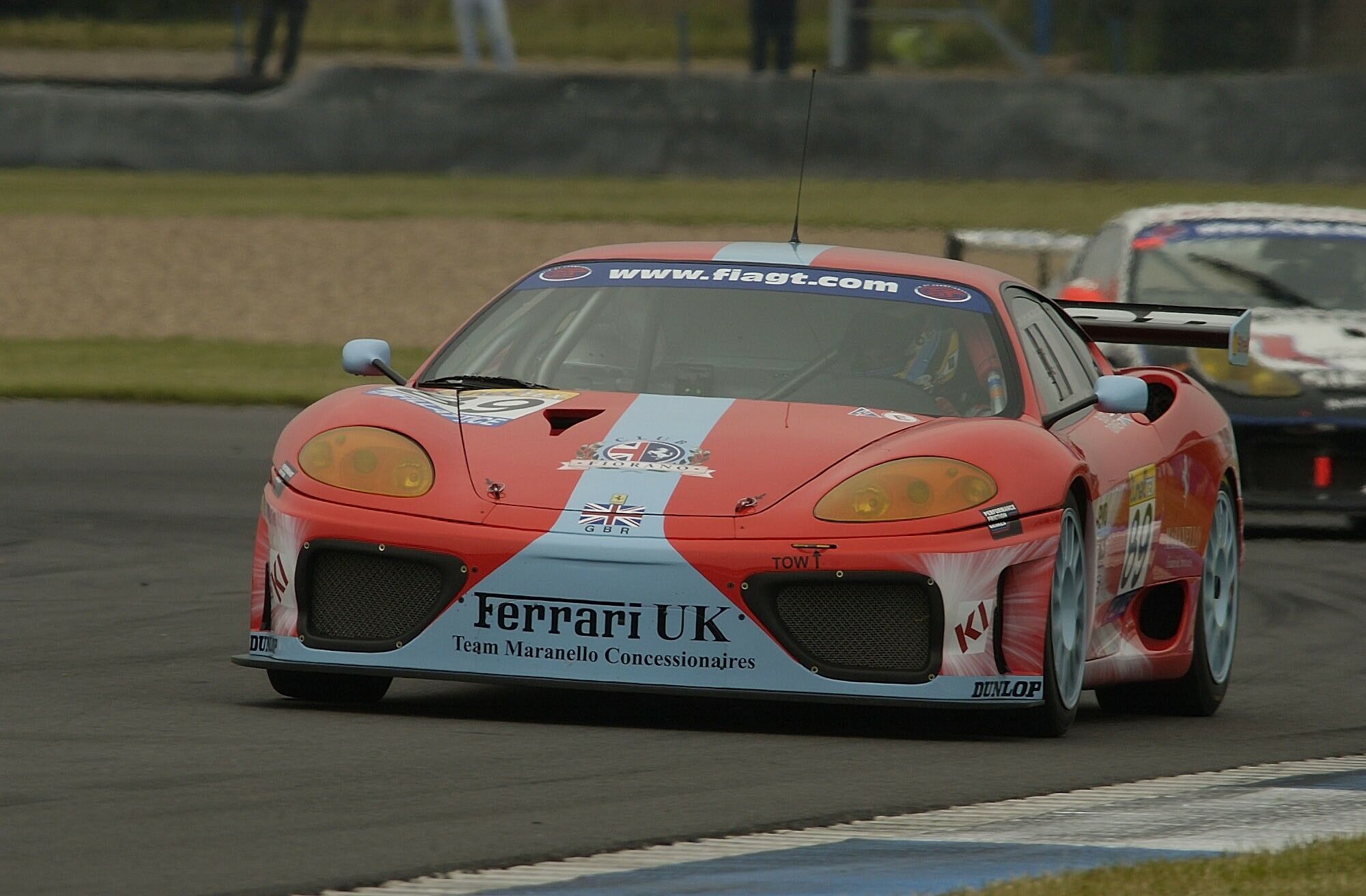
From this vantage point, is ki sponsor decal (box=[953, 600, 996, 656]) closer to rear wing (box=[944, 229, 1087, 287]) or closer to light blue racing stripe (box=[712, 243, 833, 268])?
light blue racing stripe (box=[712, 243, 833, 268])

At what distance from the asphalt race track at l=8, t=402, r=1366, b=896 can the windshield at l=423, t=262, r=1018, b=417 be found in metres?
0.80

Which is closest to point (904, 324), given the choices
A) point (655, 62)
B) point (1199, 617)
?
point (1199, 617)

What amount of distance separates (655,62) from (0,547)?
68.4ft

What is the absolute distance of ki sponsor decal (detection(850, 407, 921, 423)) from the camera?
253 inches

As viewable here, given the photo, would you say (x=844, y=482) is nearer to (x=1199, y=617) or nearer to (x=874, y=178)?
(x=1199, y=617)

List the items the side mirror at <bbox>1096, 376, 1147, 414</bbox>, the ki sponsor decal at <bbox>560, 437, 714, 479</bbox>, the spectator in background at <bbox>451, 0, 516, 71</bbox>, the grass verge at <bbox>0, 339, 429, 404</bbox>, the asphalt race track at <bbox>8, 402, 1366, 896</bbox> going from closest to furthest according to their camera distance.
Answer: the asphalt race track at <bbox>8, 402, 1366, 896</bbox>, the ki sponsor decal at <bbox>560, 437, 714, 479</bbox>, the side mirror at <bbox>1096, 376, 1147, 414</bbox>, the grass verge at <bbox>0, 339, 429, 404</bbox>, the spectator in background at <bbox>451, 0, 516, 71</bbox>

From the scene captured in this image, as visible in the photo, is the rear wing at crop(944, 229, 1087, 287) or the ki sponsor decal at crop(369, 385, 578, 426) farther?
the rear wing at crop(944, 229, 1087, 287)

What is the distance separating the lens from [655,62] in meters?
30.0

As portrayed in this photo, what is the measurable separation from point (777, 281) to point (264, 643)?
173cm

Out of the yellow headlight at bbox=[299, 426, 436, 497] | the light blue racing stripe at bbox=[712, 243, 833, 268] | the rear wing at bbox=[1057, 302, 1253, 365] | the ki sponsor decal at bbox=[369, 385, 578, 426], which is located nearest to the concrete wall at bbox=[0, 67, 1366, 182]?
the rear wing at bbox=[1057, 302, 1253, 365]

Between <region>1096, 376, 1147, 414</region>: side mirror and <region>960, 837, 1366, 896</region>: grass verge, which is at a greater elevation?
<region>1096, 376, 1147, 414</region>: side mirror

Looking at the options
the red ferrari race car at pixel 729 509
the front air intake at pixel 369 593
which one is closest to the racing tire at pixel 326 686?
the red ferrari race car at pixel 729 509

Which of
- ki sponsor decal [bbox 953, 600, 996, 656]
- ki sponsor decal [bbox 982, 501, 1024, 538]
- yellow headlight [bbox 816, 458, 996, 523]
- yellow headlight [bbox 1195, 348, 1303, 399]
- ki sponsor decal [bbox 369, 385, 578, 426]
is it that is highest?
ki sponsor decal [bbox 369, 385, 578, 426]

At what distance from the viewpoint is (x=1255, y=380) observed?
11.9 meters
